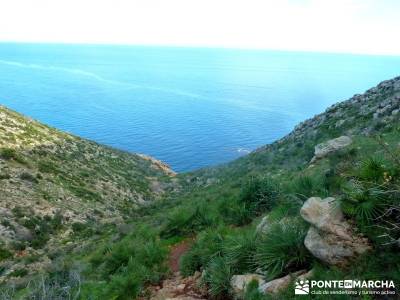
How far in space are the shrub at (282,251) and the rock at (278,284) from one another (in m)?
0.21

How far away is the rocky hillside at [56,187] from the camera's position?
21.3 m

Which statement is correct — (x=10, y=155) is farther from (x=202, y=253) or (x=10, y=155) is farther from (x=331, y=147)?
(x=202, y=253)

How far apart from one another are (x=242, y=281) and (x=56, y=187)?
996 inches

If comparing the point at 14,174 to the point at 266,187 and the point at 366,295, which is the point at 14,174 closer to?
the point at 266,187

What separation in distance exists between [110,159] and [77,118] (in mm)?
64843

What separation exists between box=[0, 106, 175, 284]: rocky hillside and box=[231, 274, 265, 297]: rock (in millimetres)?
13102

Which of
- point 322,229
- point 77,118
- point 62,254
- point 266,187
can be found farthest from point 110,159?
point 77,118

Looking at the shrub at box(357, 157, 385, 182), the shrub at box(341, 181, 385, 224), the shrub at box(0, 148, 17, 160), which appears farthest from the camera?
the shrub at box(0, 148, 17, 160)

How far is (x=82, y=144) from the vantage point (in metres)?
46.9

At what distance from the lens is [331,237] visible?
5750 mm

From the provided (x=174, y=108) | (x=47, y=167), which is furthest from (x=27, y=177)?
(x=174, y=108)

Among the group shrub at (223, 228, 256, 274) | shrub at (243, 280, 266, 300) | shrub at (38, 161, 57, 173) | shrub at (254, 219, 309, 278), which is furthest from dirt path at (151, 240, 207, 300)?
shrub at (38, 161, 57, 173)

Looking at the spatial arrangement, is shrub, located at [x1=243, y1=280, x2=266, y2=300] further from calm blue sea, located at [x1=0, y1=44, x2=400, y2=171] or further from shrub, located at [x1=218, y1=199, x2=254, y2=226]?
calm blue sea, located at [x1=0, y1=44, x2=400, y2=171]

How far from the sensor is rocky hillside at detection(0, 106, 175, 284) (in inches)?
837
